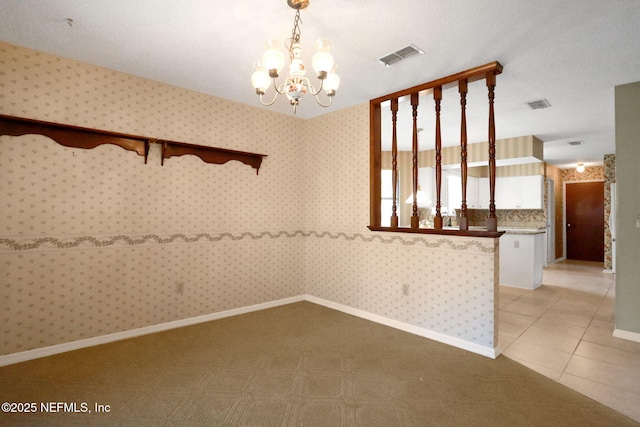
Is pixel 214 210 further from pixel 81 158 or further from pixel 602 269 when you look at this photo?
pixel 602 269

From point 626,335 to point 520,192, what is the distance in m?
4.78

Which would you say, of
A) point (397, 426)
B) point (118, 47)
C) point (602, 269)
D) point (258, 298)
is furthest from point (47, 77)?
point (602, 269)

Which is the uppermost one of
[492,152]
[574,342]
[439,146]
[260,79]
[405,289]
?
[260,79]

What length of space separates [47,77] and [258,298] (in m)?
3.23

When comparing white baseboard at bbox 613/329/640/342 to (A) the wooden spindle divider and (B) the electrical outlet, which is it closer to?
(A) the wooden spindle divider

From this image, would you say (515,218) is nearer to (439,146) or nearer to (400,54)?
(439,146)

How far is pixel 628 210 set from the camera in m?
3.44

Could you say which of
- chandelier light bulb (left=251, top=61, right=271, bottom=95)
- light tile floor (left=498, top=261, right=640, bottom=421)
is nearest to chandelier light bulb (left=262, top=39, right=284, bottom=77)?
chandelier light bulb (left=251, top=61, right=271, bottom=95)

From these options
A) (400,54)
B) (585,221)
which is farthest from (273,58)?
(585,221)

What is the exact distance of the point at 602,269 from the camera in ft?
24.6

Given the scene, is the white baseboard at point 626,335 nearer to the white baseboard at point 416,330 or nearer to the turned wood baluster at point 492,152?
the white baseboard at point 416,330

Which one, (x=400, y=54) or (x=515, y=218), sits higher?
(x=400, y=54)

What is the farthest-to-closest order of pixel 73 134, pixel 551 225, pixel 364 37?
pixel 551 225
pixel 73 134
pixel 364 37

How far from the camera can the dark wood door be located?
8.73 m
